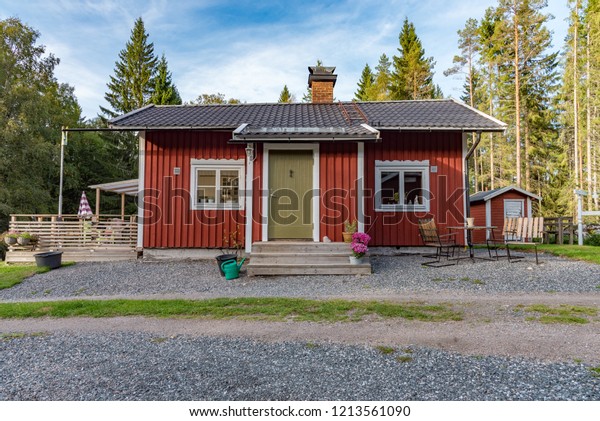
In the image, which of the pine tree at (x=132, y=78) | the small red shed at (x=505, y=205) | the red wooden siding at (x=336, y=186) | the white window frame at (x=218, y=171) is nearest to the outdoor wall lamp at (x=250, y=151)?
the white window frame at (x=218, y=171)

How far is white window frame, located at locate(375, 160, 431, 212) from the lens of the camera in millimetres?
8992

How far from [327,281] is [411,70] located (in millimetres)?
25924

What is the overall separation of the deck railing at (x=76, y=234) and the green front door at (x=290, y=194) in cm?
412

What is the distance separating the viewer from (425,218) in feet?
29.4

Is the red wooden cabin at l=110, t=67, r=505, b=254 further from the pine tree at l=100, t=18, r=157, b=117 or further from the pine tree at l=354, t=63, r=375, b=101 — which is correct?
the pine tree at l=354, t=63, r=375, b=101

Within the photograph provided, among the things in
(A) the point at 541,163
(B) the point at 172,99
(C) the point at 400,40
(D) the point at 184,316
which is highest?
(C) the point at 400,40

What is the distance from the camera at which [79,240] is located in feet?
30.7

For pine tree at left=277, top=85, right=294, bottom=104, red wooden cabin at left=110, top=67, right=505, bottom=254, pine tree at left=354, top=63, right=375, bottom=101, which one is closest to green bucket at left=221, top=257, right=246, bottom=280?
red wooden cabin at left=110, top=67, right=505, bottom=254

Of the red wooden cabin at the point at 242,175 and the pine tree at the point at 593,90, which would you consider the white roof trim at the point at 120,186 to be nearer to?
Answer: the red wooden cabin at the point at 242,175

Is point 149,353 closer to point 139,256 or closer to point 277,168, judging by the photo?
point 277,168

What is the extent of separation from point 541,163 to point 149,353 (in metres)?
28.2

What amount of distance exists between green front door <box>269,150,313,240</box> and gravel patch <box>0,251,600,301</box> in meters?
1.55
